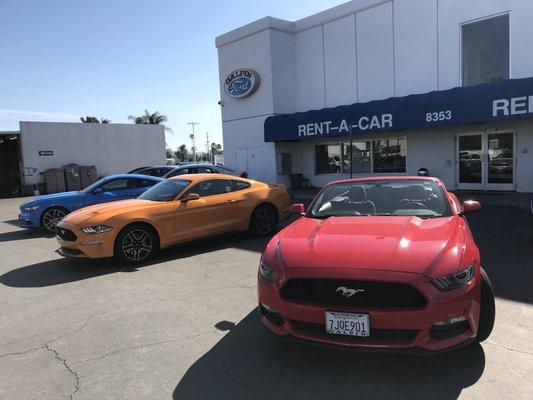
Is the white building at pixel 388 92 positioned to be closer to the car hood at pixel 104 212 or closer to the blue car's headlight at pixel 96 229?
the car hood at pixel 104 212

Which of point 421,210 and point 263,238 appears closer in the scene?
point 421,210

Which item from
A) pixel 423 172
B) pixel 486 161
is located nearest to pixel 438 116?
pixel 423 172

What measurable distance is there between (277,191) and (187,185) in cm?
220

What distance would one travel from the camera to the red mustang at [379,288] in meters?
3.13

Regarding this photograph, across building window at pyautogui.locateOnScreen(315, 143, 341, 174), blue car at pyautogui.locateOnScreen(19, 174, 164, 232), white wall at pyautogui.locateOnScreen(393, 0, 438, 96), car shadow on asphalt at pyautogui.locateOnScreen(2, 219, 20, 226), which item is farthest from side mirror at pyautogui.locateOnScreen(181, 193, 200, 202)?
building window at pyautogui.locateOnScreen(315, 143, 341, 174)

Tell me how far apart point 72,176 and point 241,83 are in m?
12.4

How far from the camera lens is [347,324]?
320 cm

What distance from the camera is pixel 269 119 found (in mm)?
19453

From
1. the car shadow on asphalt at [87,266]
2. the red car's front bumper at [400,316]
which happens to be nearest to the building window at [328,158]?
the car shadow on asphalt at [87,266]

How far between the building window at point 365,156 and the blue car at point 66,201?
33.3 ft

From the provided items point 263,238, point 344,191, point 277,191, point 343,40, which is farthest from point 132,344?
point 343,40

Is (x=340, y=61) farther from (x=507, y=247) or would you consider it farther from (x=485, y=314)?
(x=485, y=314)

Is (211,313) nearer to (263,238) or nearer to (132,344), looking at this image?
(132,344)

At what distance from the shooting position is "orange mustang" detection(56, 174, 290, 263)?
22.9 feet
